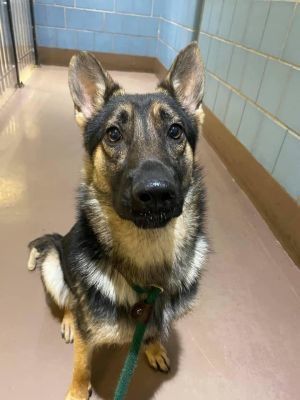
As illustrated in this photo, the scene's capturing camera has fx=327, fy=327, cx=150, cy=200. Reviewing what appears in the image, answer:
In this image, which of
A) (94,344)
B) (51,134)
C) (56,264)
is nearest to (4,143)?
(51,134)

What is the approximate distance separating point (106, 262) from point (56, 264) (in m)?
0.41

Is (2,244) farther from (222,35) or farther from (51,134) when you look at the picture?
(222,35)

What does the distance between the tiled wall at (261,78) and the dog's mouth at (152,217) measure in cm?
128

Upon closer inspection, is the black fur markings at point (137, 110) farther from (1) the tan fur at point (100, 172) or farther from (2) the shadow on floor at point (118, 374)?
(2) the shadow on floor at point (118, 374)

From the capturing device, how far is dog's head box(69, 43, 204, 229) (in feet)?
3.08

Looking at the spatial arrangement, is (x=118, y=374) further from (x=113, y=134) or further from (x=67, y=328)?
(x=113, y=134)

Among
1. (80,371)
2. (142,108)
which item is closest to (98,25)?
(142,108)

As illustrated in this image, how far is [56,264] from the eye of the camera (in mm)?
1497

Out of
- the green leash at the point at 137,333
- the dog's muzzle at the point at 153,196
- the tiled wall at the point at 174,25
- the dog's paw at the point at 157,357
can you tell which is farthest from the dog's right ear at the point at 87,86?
the tiled wall at the point at 174,25

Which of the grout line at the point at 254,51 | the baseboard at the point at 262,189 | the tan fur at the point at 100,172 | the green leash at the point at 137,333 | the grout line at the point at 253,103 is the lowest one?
the baseboard at the point at 262,189

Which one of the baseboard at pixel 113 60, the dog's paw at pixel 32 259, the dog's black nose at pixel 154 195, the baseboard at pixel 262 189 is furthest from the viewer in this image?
the baseboard at pixel 113 60

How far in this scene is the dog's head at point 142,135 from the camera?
94 centimetres

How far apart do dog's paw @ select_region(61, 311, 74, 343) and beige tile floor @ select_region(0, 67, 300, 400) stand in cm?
3

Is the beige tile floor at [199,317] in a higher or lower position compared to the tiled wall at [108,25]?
lower
